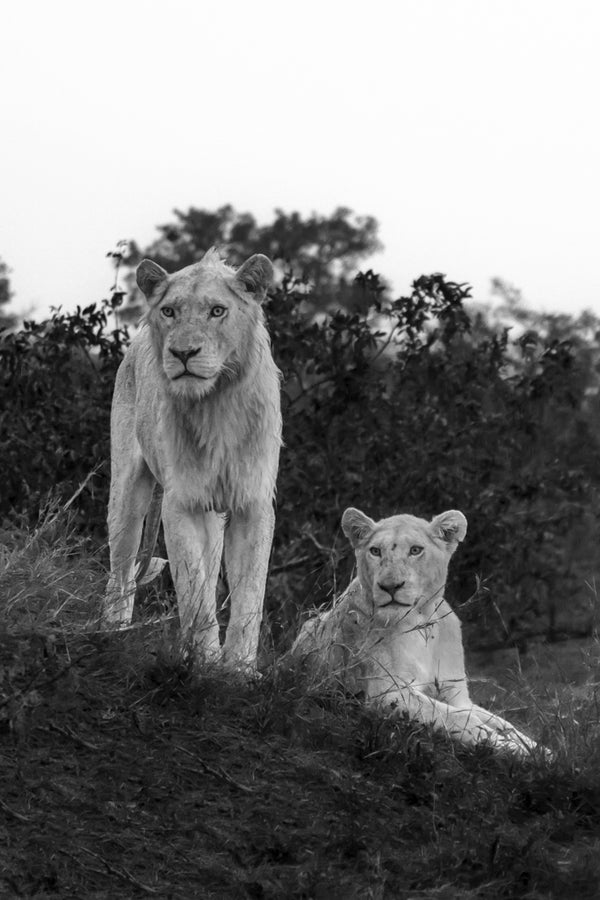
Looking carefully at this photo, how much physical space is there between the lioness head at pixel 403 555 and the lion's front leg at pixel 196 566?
0.61 meters

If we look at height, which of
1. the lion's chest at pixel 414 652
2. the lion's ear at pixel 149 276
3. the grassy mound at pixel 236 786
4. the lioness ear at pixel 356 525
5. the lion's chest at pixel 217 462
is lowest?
the grassy mound at pixel 236 786

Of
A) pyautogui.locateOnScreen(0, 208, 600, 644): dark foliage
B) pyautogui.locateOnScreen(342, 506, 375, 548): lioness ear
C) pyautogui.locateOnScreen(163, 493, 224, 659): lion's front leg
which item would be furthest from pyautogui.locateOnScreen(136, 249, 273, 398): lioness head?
pyautogui.locateOnScreen(0, 208, 600, 644): dark foliage

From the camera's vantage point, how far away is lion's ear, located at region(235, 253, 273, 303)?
685 centimetres

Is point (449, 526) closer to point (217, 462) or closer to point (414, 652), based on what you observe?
point (414, 652)

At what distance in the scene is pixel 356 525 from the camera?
6.91m

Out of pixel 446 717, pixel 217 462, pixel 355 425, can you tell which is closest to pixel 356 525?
pixel 217 462

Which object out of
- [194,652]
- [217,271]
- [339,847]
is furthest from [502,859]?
[217,271]

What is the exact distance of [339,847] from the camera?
219 inches

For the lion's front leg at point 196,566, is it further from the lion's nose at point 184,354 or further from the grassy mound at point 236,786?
the lion's nose at point 184,354

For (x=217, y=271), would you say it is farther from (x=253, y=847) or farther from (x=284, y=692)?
(x=253, y=847)

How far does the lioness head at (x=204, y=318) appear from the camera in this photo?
6.65m

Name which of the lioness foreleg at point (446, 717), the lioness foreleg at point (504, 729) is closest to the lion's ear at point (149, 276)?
the lioness foreleg at point (446, 717)

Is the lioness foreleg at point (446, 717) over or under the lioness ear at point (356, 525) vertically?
under

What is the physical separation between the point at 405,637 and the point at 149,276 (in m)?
1.93
